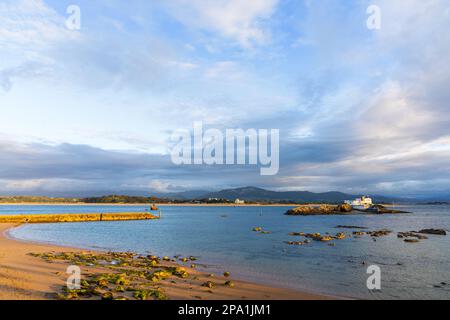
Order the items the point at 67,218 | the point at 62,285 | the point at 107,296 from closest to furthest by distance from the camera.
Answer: the point at 107,296, the point at 62,285, the point at 67,218

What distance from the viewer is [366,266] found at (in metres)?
31.0

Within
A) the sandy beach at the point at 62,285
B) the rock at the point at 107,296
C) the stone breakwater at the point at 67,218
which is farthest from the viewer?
the stone breakwater at the point at 67,218

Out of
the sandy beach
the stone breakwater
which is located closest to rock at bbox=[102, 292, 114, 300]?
the sandy beach

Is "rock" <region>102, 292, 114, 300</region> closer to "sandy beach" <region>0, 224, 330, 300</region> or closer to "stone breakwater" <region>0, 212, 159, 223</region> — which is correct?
"sandy beach" <region>0, 224, 330, 300</region>

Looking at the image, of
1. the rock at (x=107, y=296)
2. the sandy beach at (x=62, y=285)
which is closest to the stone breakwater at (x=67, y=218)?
the sandy beach at (x=62, y=285)

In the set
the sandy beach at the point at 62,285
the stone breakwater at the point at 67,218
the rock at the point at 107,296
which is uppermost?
the rock at the point at 107,296

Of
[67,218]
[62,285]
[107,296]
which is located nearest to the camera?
[107,296]

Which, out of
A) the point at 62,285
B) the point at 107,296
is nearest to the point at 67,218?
the point at 62,285

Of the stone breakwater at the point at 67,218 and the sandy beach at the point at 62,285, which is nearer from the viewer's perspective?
the sandy beach at the point at 62,285

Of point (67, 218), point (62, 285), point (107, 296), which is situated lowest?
point (67, 218)

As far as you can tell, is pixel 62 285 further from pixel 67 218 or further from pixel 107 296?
pixel 67 218

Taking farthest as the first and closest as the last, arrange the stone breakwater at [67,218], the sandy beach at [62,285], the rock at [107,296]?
the stone breakwater at [67,218] → the sandy beach at [62,285] → the rock at [107,296]

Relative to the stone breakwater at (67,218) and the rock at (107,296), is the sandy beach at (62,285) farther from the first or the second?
the stone breakwater at (67,218)
